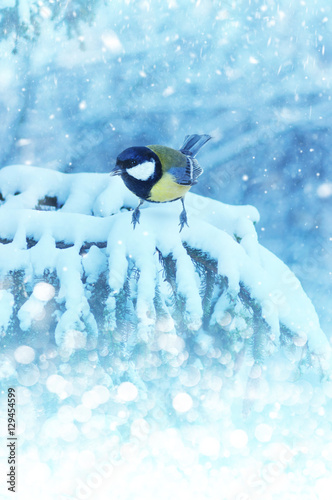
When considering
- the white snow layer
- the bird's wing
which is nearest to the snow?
the white snow layer

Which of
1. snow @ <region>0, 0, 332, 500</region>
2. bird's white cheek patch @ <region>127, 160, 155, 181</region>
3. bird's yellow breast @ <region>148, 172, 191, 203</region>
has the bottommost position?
snow @ <region>0, 0, 332, 500</region>

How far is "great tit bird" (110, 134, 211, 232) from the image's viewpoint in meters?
1.91

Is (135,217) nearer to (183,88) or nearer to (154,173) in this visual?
(154,173)

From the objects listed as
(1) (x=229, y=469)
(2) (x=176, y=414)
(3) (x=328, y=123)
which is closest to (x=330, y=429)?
(1) (x=229, y=469)

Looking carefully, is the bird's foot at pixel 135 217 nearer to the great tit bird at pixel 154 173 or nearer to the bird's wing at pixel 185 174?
the great tit bird at pixel 154 173

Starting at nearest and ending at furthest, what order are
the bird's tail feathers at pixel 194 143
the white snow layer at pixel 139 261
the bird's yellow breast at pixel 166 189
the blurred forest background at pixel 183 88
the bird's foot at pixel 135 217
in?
the white snow layer at pixel 139 261 → the bird's foot at pixel 135 217 → the bird's yellow breast at pixel 166 189 → the bird's tail feathers at pixel 194 143 → the blurred forest background at pixel 183 88

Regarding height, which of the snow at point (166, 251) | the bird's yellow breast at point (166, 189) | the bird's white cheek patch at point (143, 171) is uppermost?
the bird's white cheek patch at point (143, 171)

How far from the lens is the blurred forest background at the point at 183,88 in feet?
13.0

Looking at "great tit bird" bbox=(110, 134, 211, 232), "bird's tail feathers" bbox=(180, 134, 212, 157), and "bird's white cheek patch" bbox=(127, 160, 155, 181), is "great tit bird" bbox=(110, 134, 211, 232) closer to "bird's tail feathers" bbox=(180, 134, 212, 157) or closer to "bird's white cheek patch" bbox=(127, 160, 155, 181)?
"bird's white cheek patch" bbox=(127, 160, 155, 181)

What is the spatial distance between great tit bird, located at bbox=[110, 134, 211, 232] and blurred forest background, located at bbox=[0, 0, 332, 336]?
2332mm

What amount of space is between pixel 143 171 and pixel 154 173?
0.05m

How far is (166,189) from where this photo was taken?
1977mm

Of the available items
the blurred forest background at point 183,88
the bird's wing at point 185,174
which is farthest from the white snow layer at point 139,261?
the blurred forest background at point 183,88

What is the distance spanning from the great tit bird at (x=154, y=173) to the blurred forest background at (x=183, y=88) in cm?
233
